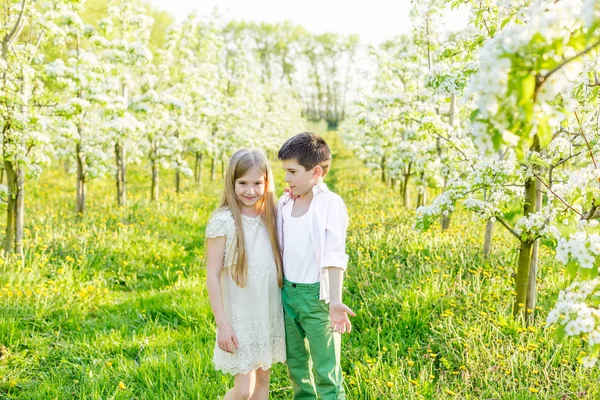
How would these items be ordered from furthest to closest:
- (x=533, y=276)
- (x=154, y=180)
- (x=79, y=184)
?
1. (x=154, y=180)
2. (x=79, y=184)
3. (x=533, y=276)

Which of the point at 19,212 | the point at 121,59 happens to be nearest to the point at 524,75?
the point at 19,212

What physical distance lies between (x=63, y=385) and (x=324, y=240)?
248 cm

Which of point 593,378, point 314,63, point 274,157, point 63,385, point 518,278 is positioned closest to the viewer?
point 593,378

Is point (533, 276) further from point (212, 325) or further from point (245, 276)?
point (212, 325)

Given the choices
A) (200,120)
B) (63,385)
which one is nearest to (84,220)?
(63,385)

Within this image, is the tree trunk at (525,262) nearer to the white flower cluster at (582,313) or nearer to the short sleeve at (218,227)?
the white flower cluster at (582,313)

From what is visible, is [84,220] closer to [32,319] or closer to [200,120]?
[32,319]

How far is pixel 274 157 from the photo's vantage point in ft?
107

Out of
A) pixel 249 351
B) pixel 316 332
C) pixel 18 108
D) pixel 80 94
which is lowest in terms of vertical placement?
pixel 249 351

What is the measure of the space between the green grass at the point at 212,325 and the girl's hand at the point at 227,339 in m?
0.81

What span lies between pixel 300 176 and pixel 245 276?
0.70 meters

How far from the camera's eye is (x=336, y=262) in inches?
108

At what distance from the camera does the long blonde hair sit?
2.92 meters

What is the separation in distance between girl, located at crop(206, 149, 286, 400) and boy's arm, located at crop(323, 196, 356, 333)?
1.30 feet
